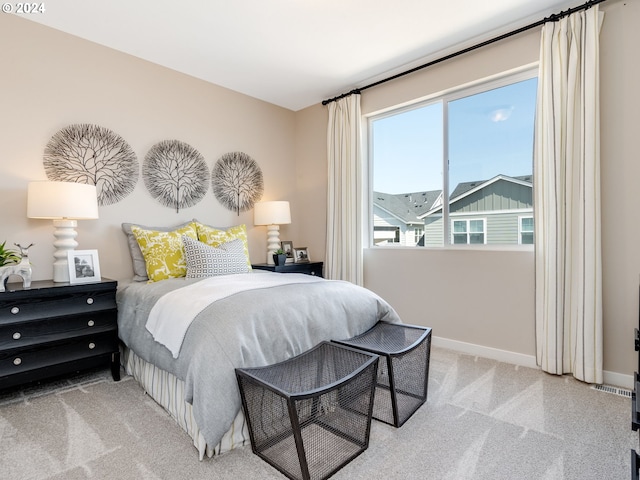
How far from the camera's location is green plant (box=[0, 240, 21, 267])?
2237 mm

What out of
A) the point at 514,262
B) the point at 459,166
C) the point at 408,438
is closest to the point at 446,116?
the point at 459,166

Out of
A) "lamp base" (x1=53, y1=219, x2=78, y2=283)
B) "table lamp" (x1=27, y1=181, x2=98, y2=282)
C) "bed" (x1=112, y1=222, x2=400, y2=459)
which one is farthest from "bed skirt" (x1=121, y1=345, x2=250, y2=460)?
"table lamp" (x1=27, y1=181, x2=98, y2=282)

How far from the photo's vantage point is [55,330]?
226 centimetres

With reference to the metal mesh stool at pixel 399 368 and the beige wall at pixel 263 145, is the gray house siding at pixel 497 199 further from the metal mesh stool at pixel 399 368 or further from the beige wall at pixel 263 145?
the metal mesh stool at pixel 399 368

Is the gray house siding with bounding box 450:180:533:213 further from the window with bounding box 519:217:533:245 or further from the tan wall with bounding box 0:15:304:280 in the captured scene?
the tan wall with bounding box 0:15:304:280

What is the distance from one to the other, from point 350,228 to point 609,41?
2432 millimetres

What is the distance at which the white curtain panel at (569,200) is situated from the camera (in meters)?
2.35

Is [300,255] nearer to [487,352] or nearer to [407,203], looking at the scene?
[407,203]

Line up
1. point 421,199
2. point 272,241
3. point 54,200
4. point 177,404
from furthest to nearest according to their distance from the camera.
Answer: point 272,241 < point 421,199 < point 54,200 < point 177,404

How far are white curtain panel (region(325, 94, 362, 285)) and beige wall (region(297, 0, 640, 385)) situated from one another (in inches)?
6.1

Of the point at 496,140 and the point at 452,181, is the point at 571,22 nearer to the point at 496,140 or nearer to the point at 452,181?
the point at 496,140

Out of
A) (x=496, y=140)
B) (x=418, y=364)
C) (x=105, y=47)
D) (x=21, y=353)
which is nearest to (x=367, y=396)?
(x=418, y=364)

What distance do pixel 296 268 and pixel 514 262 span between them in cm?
201

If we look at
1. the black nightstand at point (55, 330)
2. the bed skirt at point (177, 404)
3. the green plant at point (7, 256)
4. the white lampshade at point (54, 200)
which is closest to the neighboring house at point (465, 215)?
the bed skirt at point (177, 404)
